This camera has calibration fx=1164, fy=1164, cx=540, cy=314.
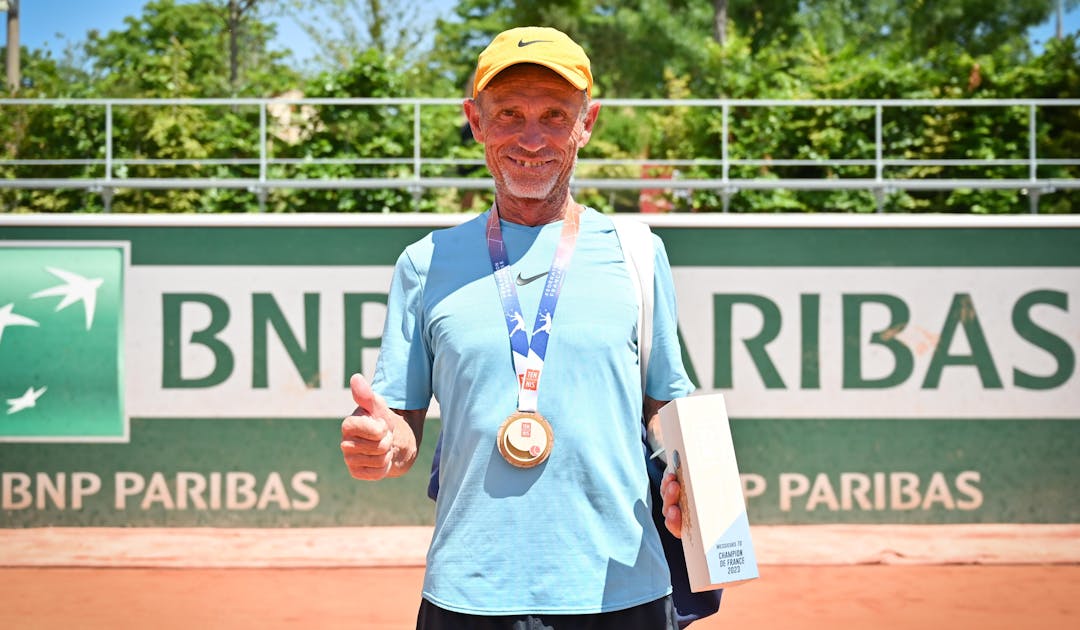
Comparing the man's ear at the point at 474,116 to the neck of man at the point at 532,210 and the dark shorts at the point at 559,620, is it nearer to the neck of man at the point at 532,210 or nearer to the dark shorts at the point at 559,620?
the neck of man at the point at 532,210

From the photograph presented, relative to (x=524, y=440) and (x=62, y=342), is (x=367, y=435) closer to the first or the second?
(x=524, y=440)

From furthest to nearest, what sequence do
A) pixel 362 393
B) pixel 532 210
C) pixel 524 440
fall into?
pixel 532 210
pixel 524 440
pixel 362 393

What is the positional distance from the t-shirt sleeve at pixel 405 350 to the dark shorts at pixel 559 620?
42 cm

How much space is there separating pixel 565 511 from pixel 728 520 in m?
0.31

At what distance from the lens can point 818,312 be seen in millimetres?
8367

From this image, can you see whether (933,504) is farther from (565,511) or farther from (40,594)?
(565,511)

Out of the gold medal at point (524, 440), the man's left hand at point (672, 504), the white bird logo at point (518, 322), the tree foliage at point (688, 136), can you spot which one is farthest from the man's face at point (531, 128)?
the tree foliage at point (688, 136)

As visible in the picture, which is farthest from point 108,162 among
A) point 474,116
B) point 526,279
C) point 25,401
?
point 526,279

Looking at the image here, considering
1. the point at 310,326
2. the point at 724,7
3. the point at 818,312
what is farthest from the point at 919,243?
the point at 724,7

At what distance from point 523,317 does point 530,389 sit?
15 cm

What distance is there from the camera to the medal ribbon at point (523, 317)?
2291mm

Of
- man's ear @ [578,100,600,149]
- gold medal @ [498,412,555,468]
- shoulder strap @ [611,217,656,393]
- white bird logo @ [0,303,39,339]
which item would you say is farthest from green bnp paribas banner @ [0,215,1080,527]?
gold medal @ [498,412,555,468]

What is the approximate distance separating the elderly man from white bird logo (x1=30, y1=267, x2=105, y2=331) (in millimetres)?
6553

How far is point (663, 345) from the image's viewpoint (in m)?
2.45
